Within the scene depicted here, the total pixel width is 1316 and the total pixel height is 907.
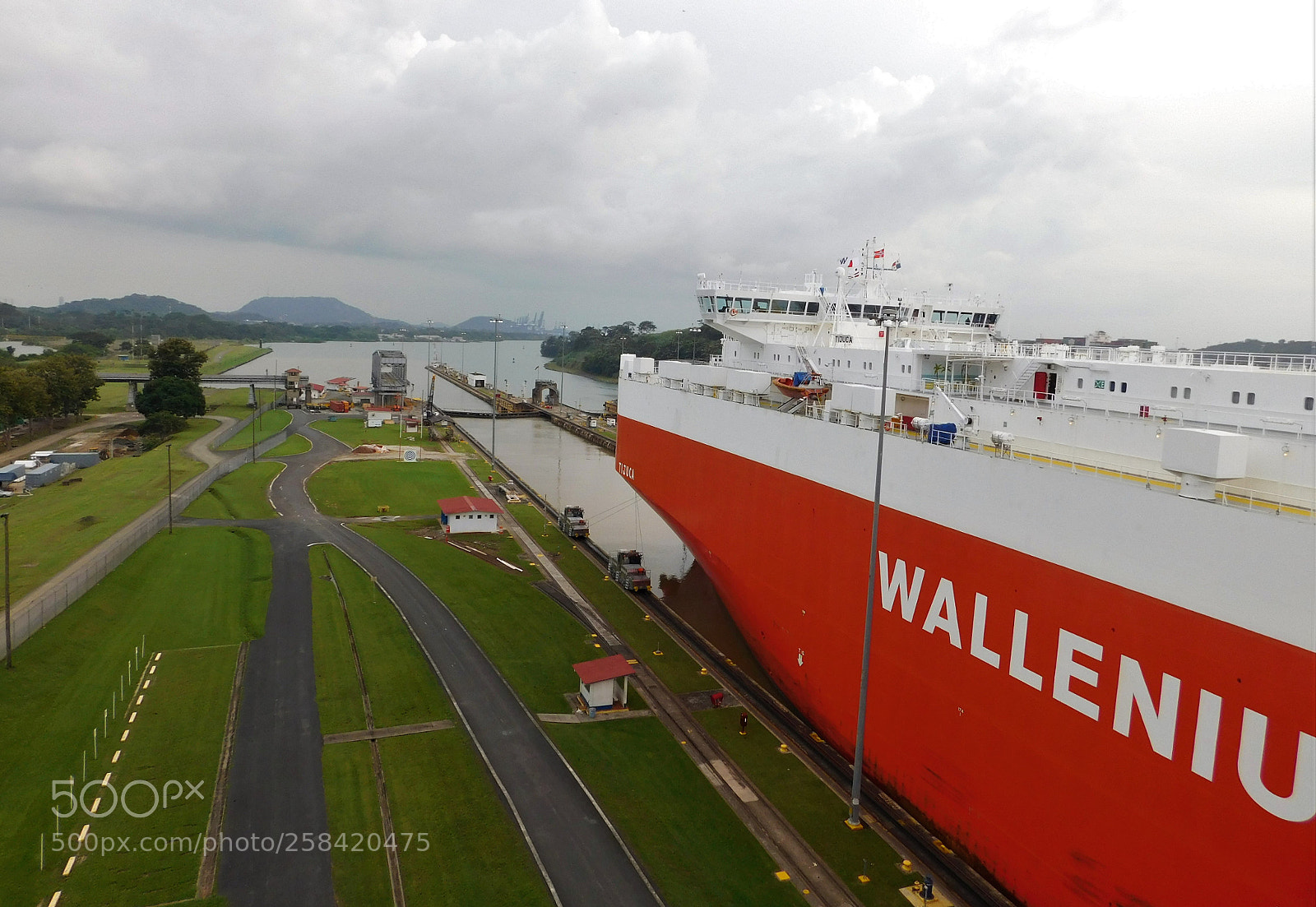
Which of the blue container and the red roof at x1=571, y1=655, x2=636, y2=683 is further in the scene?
the red roof at x1=571, y1=655, x2=636, y2=683

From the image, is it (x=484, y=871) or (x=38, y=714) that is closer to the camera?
(x=484, y=871)

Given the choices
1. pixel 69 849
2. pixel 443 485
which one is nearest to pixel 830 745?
pixel 69 849

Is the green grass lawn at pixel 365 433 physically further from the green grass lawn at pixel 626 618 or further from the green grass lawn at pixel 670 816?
the green grass lawn at pixel 670 816

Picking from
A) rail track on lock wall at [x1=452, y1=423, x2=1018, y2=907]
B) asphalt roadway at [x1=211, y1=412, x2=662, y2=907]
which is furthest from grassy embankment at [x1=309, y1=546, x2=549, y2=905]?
rail track on lock wall at [x1=452, y1=423, x2=1018, y2=907]

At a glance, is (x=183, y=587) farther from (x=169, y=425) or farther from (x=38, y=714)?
(x=169, y=425)

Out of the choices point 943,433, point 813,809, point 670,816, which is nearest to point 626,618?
point 670,816

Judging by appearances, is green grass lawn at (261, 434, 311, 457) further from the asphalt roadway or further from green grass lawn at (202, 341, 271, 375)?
green grass lawn at (202, 341, 271, 375)
